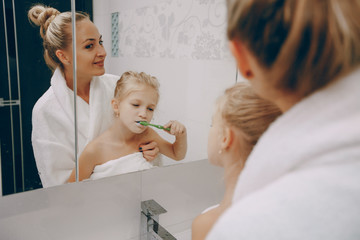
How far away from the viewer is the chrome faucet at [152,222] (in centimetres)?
98

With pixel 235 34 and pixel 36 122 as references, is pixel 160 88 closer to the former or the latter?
pixel 36 122

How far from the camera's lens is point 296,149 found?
33 centimetres

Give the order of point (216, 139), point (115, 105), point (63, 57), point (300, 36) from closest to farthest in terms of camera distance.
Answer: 1. point (300, 36)
2. point (216, 139)
3. point (63, 57)
4. point (115, 105)

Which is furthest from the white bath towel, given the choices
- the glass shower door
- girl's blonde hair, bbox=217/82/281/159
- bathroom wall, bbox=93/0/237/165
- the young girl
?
girl's blonde hair, bbox=217/82/281/159

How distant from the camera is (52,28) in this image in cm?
75

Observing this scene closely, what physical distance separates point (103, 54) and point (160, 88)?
0.22m

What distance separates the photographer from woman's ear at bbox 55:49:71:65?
2.51 feet

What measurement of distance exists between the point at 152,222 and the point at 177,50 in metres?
0.61

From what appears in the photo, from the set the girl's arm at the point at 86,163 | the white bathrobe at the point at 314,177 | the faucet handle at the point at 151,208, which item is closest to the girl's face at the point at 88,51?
the girl's arm at the point at 86,163

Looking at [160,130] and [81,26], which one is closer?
[81,26]

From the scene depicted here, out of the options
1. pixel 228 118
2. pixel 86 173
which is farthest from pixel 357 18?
pixel 86 173

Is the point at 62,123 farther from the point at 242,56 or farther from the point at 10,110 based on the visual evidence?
the point at 242,56

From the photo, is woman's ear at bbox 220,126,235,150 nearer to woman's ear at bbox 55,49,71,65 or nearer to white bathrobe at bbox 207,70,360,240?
white bathrobe at bbox 207,70,360,240

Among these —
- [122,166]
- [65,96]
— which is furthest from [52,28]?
[122,166]
